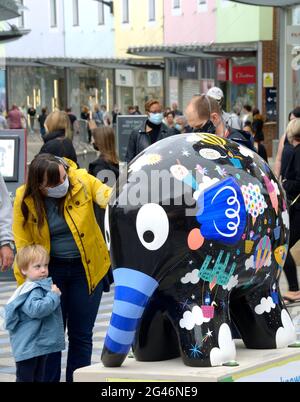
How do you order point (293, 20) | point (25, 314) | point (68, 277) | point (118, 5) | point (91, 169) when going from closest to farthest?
point (25, 314) < point (68, 277) < point (91, 169) < point (293, 20) < point (118, 5)

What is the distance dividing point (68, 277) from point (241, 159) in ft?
5.58

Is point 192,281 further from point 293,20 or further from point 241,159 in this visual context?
point 293,20

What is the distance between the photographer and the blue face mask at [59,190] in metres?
6.18

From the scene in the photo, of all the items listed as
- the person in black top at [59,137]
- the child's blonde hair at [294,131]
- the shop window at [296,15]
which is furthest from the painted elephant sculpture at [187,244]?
the shop window at [296,15]

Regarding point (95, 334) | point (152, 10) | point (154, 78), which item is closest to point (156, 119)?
point (95, 334)

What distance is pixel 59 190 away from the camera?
6.20m

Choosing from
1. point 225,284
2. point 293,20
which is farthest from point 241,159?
point 293,20

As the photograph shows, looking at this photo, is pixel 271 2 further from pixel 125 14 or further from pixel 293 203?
pixel 125 14

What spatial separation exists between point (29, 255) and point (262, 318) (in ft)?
4.70

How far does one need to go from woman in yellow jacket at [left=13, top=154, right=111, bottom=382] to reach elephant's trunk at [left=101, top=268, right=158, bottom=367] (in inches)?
49.3

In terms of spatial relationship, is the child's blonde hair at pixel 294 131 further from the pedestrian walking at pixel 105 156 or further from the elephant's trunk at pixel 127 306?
the elephant's trunk at pixel 127 306

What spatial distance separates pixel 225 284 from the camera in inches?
193

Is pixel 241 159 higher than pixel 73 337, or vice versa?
pixel 241 159
